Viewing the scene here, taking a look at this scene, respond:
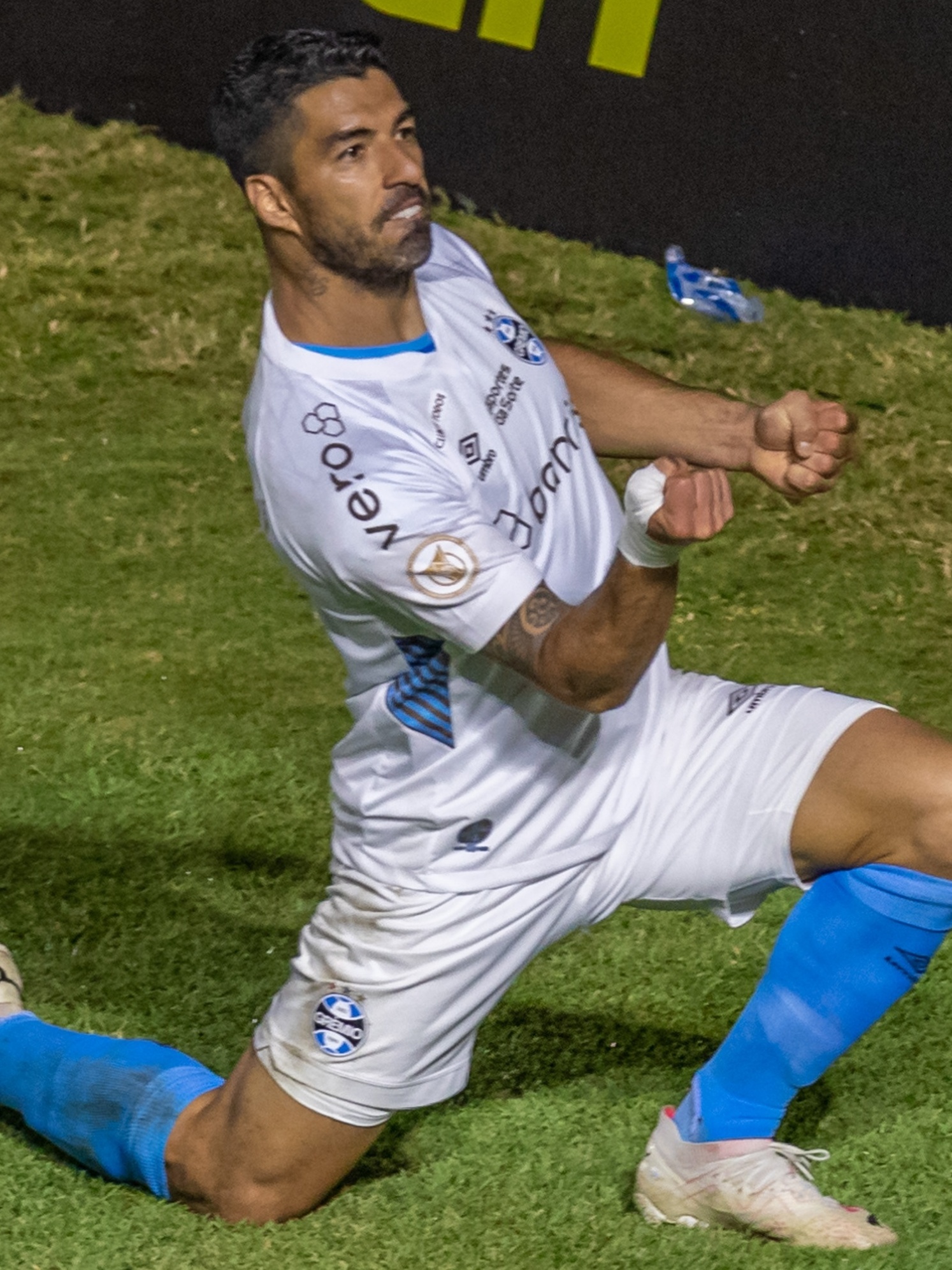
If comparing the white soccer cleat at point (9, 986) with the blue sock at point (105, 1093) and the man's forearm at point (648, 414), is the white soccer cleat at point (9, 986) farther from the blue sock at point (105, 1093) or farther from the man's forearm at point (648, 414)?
the man's forearm at point (648, 414)

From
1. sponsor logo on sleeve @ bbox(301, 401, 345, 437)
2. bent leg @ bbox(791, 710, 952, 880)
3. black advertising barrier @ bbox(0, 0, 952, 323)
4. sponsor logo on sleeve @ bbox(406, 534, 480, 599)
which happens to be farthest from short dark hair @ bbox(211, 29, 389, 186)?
black advertising barrier @ bbox(0, 0, 952, 323)

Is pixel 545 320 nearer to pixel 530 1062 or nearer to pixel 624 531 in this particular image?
pixel 530 1062

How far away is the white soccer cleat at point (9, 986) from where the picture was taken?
297 cm

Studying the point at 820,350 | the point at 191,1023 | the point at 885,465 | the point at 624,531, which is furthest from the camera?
the point at 820,350

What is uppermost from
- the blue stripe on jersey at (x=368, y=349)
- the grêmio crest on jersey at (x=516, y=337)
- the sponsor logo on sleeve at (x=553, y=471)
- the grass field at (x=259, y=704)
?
the blue stripe on jersey at (x=368, y=349)

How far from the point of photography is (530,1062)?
3.02m

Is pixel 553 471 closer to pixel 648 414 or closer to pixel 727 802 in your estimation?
pixel 648 414

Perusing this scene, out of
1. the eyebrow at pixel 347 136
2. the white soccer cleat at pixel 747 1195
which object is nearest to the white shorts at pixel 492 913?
the white soccer cleat at pixel 747 1195

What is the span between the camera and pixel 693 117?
5.86 metres

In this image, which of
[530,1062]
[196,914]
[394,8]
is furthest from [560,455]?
[394,8]

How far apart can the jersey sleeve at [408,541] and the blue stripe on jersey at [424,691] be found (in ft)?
0.19

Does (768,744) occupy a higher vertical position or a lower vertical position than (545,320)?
higher

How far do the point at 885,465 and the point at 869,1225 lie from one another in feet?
10.1

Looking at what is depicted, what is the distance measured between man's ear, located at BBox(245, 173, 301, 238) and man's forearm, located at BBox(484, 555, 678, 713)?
610mm
